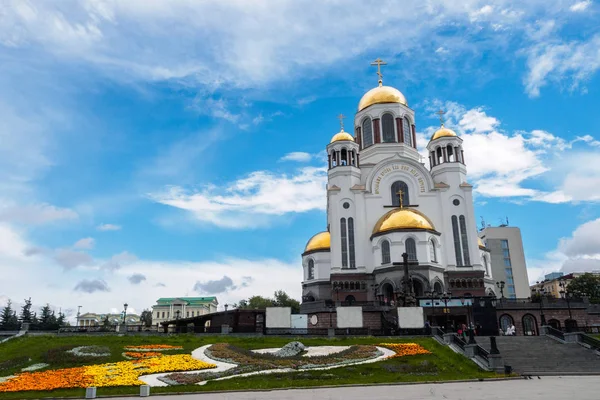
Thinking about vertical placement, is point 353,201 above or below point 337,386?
above

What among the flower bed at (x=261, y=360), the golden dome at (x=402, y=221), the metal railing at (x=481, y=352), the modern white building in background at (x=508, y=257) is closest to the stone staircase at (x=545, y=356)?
the metal railing at (x=481, y=352)

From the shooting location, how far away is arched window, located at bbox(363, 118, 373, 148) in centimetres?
4916

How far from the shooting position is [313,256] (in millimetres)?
45031

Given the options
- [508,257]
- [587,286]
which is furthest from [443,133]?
[508,257]

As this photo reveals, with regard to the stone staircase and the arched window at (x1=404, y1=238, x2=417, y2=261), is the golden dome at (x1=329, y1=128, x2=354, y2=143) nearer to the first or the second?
the arched window at (x1=404, y1=238, x2=417, y2=261)

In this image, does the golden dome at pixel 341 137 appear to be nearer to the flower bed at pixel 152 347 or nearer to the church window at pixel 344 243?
the church window at pixel 344 243

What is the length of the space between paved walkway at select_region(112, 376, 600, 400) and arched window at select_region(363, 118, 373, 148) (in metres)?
34.7

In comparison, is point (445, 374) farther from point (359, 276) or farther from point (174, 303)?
point (174, 303)

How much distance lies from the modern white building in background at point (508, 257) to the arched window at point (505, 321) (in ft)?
144

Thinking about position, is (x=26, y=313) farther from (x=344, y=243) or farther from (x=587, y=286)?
(x=587, y=286)

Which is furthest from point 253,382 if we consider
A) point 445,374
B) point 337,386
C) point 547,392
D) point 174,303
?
point 174,303

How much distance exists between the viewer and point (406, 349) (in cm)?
2184

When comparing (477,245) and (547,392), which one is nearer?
(547,392)

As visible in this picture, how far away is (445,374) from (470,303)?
51.0 ft
